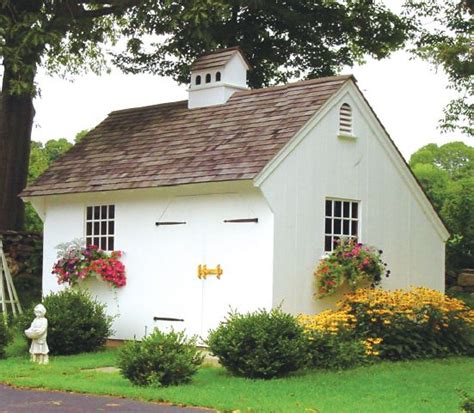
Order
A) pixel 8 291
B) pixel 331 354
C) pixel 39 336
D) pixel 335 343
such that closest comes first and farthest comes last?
pixel 331 354 < pixel 335 343 < pixel 39 336 < pixel 8 291

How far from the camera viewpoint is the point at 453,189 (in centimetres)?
2889

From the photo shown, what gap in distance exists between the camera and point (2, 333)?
52.7ft

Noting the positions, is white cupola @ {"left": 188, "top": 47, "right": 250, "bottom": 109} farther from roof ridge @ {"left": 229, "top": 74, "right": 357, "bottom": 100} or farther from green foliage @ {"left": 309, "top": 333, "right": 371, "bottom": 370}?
green foliage @ {"left": 309, "top": 333, "right": 371, "bottom": 370}

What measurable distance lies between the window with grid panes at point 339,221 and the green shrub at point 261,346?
2.97m

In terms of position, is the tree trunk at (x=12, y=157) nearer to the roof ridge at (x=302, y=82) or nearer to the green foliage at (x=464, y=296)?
the roof ridge at (x=302, y=82)

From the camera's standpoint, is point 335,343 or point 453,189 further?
point 453,189

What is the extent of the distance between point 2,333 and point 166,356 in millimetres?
4068

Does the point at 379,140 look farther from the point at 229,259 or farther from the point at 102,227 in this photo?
the point at 102,227

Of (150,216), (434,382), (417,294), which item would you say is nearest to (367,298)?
(417,294)

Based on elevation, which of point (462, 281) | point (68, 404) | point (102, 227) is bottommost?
point (68, 404)

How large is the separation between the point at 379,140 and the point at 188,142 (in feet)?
11.1

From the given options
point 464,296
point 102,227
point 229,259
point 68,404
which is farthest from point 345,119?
point 68,404

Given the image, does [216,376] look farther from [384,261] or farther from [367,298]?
[384,261]

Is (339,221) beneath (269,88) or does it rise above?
beneath
